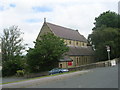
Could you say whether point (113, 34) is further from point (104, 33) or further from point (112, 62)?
point (112, 62)

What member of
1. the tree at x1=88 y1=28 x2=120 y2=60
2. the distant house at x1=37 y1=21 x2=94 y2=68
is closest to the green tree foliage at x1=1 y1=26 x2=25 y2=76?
the distant house at x1=37 y1=21 x2=94 y2=68

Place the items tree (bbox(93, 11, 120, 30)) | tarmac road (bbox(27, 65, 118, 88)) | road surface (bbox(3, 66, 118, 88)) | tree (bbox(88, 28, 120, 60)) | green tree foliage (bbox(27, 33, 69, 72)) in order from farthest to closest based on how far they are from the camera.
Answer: tree (bbox(93, 11, 120, 30))
tree (bbox(88, 28, 120, 60))
green tree foliage (bbox(27, 33, 69, 72))
road surface (bbox(3, 66, 118, 88))
tarmac road (bbox(27, 65, 118, 88))

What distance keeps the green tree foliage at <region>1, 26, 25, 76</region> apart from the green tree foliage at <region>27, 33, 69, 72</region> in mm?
9437

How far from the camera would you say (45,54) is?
39.2 metres

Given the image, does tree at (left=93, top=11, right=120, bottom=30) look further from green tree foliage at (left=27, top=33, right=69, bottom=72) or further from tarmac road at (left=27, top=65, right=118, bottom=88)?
tarmac road at (left=27, top=65, right=118, bottom=88)

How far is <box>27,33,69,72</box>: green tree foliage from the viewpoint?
38625mm

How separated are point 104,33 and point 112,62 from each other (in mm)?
17757

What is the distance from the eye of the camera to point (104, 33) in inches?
1965

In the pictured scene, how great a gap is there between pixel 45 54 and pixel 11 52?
66.9 feet

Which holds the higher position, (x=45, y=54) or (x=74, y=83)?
(x=45, y=54)

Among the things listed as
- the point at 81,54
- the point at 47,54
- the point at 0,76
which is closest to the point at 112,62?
the point at 47,54

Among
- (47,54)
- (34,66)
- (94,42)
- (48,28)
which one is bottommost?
(34,66)

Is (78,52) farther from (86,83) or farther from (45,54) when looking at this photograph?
(86,83)

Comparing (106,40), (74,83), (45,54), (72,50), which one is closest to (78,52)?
(72,50)
